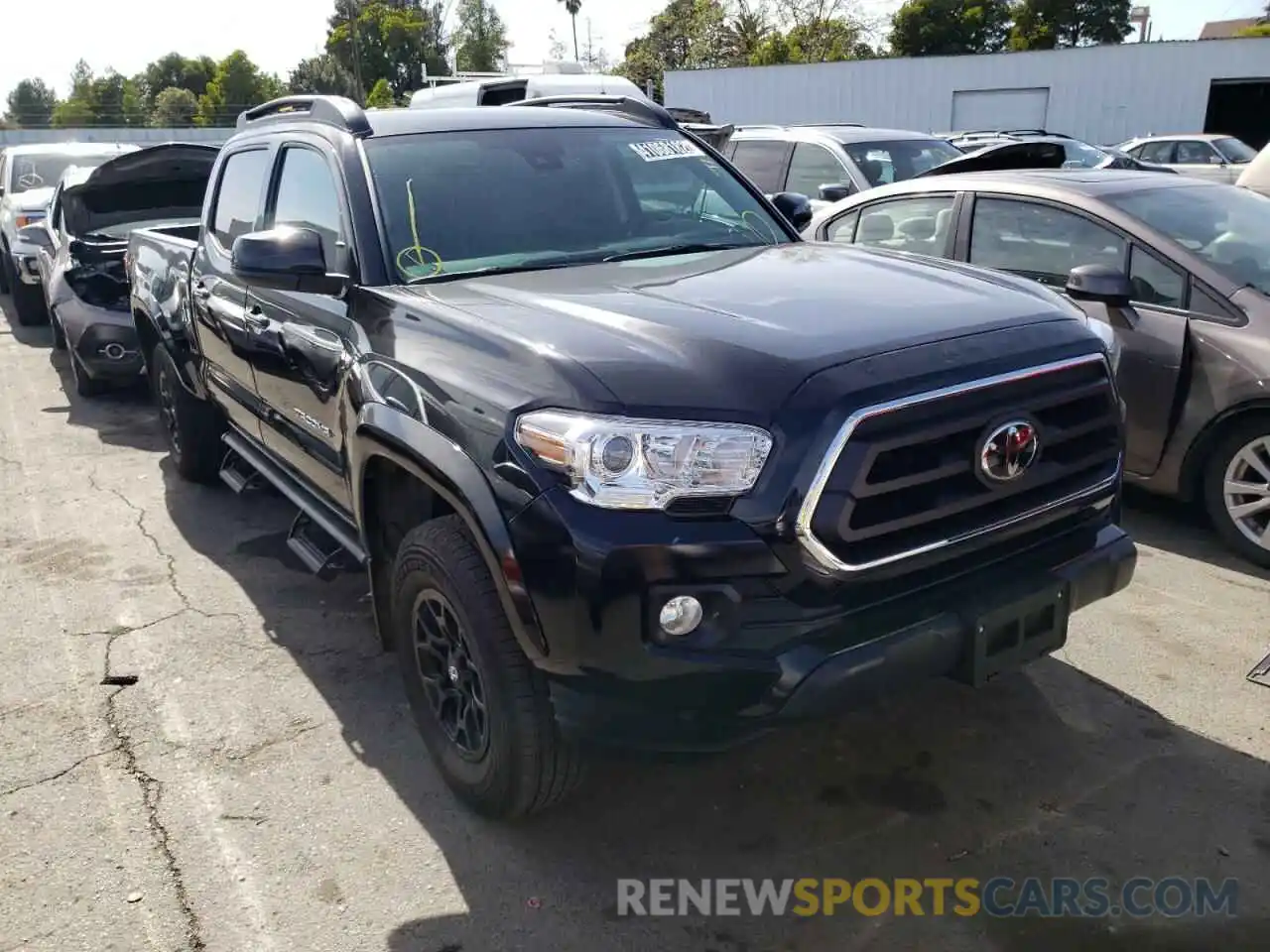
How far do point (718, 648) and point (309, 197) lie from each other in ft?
8.07

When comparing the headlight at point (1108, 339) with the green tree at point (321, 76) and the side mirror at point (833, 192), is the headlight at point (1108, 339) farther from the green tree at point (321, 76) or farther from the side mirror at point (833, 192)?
the green tree at point (321, 76)

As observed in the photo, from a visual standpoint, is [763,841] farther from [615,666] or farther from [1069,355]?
[1069,355]

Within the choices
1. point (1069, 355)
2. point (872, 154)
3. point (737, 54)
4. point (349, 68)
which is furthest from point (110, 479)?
point (349, 68)

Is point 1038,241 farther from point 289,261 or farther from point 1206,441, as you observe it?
point 289,261

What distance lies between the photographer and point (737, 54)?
5075 cm

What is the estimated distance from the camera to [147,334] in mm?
6332

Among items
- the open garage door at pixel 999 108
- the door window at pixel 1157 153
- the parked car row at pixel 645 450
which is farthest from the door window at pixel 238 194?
the open garage door at pixel 999 108

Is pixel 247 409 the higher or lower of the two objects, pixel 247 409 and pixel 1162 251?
the lower

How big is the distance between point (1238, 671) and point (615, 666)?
8.32ft

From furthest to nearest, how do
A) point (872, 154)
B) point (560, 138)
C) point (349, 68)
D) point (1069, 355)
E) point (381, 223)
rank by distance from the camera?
point (349, 68), point (872, 154), point (560, 138), point (381, 223), point (1069, 355)

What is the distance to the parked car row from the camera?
2357 millimetres

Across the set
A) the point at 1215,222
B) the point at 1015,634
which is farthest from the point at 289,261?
the point at 1215,222

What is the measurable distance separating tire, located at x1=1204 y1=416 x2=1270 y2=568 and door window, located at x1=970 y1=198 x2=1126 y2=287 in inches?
37.3

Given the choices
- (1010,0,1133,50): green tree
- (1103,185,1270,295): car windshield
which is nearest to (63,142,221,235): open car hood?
(1103,185,1270,295): car windshield
